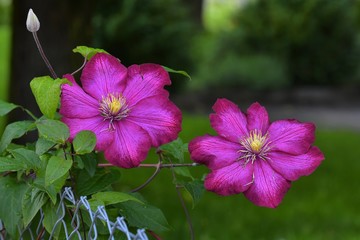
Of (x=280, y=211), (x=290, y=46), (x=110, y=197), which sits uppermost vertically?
(x=110, y=197)

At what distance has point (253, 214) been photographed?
5215mm

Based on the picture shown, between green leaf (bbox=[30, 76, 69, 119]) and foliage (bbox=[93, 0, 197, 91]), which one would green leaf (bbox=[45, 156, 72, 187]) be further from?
foliage (bbox=[93, 0, 197, 91])

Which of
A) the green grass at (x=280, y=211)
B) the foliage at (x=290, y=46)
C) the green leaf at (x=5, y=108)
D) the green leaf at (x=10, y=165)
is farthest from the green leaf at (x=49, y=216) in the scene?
the foliage at (x=290, y=46)

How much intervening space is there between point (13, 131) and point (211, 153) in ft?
1.30

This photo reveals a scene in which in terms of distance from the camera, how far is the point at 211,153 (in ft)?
4.28

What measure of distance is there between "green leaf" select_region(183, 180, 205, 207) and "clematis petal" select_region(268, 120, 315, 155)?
0.68 feet

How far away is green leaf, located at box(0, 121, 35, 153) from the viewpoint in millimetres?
1428

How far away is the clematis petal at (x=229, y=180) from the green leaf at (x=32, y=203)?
32cm

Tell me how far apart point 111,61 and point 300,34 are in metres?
11.7

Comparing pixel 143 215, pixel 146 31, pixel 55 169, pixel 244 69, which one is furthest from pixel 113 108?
pixel 244 69

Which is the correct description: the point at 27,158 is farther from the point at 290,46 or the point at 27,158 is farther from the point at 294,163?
the point at 290,46

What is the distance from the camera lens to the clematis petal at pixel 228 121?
4.39 ft

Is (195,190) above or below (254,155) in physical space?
below

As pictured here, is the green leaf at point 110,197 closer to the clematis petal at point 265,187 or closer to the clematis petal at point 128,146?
the clematis petal at point 128,146
